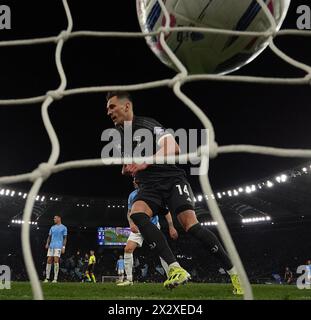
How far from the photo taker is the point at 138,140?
2.93 m

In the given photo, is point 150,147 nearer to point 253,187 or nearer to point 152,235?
point 152,235

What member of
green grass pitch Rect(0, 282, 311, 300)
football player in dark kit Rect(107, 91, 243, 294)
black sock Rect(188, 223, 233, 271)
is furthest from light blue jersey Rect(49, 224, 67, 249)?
black sock Rect(188, 223, 233, 271)

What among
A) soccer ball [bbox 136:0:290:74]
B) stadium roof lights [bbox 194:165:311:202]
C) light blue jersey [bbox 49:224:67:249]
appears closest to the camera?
soccer ball [bbox 136:0:290:74]

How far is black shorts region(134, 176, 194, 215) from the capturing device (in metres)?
A: 2.75

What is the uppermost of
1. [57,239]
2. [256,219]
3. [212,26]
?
[256,219]

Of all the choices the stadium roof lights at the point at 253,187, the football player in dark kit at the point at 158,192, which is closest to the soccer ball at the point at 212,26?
the football player in dark kit at the point at 158,192

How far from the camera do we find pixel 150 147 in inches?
114

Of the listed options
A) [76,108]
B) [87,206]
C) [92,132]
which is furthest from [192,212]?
[87,206]

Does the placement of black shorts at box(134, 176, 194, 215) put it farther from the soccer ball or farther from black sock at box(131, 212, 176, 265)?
the soccer ball

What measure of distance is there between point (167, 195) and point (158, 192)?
7cm

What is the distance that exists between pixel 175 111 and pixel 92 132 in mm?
3999

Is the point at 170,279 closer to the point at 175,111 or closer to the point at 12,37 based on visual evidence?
the point at 12,37

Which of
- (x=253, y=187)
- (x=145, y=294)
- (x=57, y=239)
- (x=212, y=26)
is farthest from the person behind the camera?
(x=253, y=187)

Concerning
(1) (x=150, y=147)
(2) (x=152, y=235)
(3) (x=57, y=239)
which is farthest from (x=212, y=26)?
(3) (x=57, y=239)
